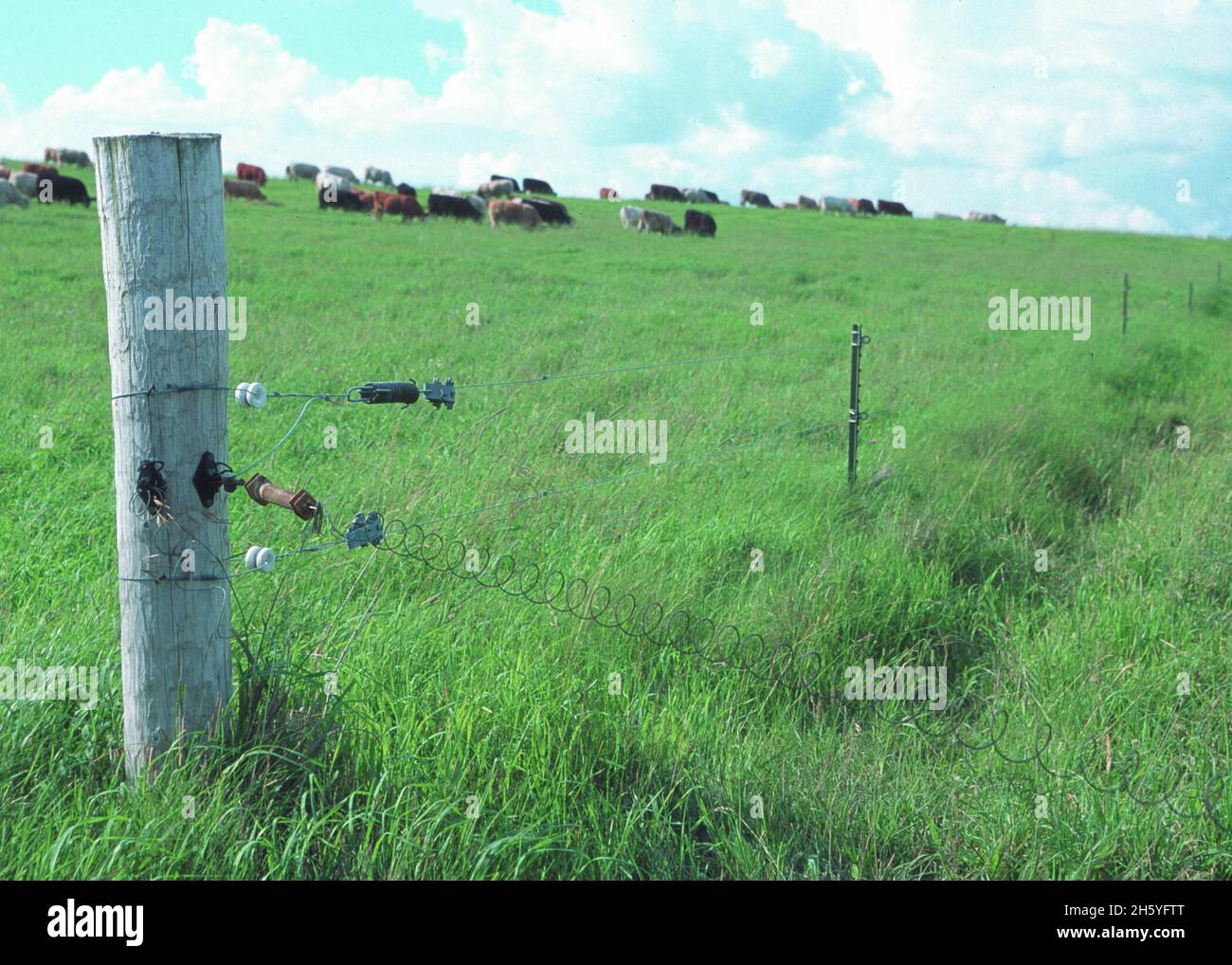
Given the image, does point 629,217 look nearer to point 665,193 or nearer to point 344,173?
point 344,173

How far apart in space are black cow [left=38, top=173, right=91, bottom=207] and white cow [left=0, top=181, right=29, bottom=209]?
69.7 inches

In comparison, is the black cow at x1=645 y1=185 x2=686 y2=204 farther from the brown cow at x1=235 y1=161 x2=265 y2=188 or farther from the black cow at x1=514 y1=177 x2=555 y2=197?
the brown cow at x1=235 y1=161 x2=265 y2=188

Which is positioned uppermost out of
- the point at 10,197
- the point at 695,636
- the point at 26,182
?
the point at 26,182

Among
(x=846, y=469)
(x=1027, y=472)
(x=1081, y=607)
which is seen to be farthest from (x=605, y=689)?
(x=1027, y=472)

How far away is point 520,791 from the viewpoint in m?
2.87

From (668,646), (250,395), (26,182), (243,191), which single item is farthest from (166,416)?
(243,191)

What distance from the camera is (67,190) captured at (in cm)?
2895

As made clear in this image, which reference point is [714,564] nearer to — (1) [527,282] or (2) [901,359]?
(2) [901,359]

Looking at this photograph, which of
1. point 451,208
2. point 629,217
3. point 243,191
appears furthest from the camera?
point 629,217

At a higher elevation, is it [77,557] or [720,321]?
[720,321]

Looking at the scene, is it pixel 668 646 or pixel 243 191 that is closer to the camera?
pixel 668 646

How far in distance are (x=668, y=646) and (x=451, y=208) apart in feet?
108

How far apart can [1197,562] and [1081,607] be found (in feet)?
2.35
